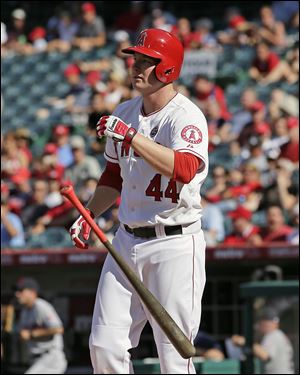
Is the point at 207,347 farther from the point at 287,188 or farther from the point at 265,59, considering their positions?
the point at 265,59

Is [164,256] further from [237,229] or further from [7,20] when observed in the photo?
[7,20]

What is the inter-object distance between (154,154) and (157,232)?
1.52 ft

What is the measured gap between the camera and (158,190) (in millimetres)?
4598

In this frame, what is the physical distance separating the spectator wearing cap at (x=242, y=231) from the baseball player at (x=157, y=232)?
4255 mm

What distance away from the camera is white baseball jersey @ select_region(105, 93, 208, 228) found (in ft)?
15.0

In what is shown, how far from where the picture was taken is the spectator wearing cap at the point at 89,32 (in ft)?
45.6

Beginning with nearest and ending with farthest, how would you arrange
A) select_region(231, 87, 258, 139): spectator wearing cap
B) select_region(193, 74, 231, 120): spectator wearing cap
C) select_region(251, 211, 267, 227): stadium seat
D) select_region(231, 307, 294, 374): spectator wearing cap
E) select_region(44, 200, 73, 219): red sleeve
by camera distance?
select_region(231, 307, 294, 374): spectator wearing cap → select_region(251, 211, 267, 227): stadium seat → select_region(44, 200, 73, 219): red sleeve → select_region(231, 87, 258, 139): spectator wearing cap → select_region(193, 74, 231, 120): spectator wearing cap

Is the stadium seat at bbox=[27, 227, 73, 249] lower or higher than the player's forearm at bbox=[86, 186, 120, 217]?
lower

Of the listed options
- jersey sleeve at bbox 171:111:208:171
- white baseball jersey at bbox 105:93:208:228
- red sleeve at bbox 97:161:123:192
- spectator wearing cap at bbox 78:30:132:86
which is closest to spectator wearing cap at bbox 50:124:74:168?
spectator wearing cap at bbox 78:30:132:86

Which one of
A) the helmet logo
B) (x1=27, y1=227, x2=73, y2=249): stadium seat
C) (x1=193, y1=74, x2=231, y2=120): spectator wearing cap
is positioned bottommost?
(x1=27, y1=227, x2=73, y2=249): stadium seat

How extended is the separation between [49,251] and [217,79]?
4.32m

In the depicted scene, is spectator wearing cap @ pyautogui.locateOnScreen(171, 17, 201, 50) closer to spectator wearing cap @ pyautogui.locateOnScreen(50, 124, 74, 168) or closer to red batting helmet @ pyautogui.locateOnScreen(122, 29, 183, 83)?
spectator wearing cap @ pyautogui.locateOnScreen(50, 124, 74, 168)

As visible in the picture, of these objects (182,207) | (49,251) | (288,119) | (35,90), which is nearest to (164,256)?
(182,207)

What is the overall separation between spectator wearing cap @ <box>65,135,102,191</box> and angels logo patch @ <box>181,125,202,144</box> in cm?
589
